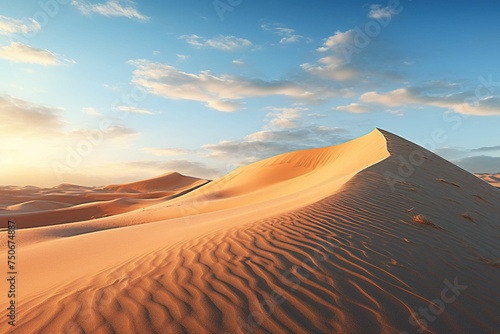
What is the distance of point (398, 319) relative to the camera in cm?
327

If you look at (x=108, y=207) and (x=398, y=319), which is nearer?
(x=398, y=319)

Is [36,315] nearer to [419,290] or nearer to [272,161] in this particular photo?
[419,290]

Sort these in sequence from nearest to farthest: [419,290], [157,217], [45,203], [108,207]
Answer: [419,290], [157,217], [108,207], [45,203]

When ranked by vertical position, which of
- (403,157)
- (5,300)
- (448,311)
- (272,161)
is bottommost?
(448,311)

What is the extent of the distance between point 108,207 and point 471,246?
24319 millimetres

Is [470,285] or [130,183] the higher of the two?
[130,183]

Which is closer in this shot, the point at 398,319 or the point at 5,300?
the point at 398,319

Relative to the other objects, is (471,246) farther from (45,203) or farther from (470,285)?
(45,203)

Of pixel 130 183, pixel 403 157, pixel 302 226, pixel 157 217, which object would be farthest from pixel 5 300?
pixel 130 183

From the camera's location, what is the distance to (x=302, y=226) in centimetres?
586

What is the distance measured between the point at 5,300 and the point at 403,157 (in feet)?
48.8

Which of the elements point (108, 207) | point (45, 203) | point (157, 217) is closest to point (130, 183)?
point (45, 203)

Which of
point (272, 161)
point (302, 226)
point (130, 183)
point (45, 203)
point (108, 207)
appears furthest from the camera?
point (130, 183)

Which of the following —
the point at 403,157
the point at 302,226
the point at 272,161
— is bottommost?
the point at 302,226
